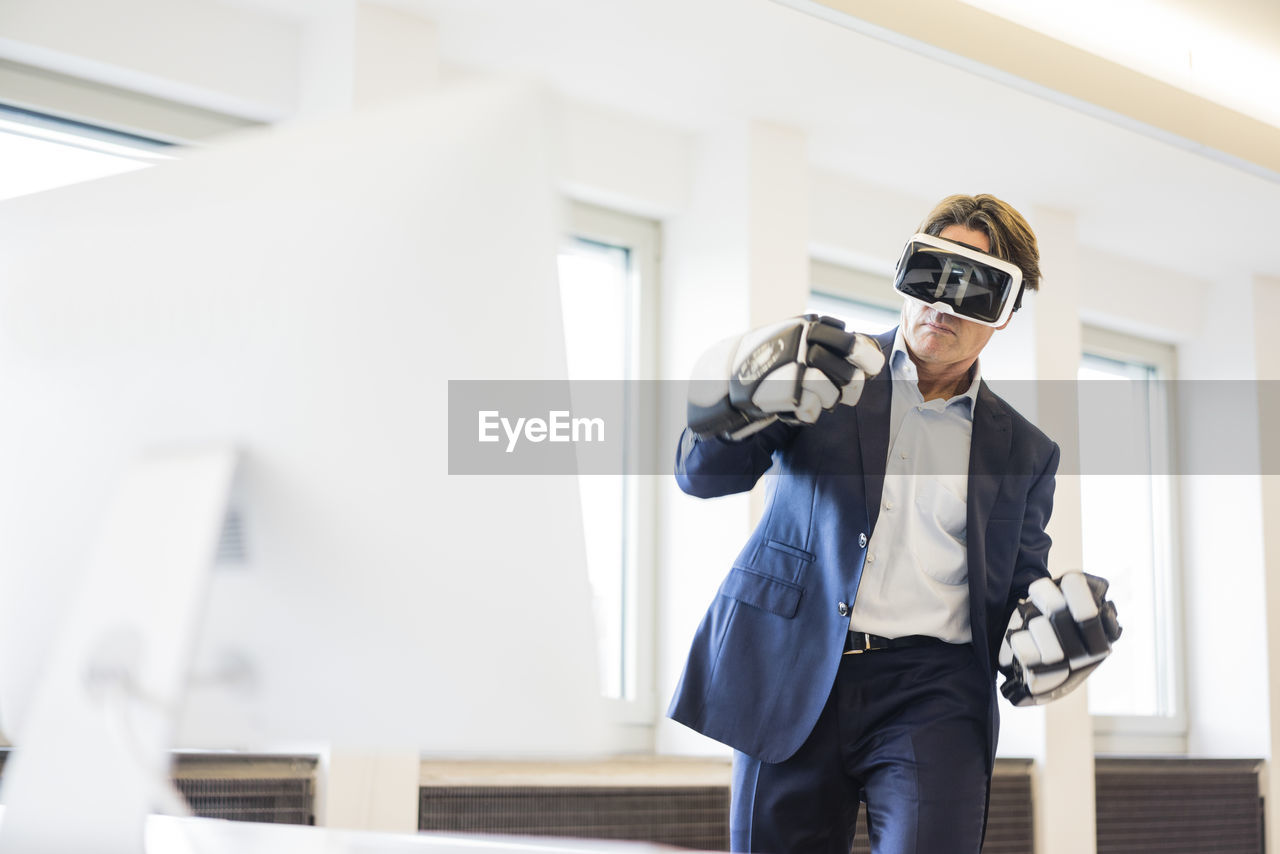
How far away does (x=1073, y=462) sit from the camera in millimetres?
4328

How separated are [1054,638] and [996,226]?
1.88 feet

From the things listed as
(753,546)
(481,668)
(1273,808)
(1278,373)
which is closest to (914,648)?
(753,546)

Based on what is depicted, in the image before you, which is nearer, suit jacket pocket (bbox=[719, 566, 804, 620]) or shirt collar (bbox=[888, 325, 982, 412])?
suit jacket pocket (bbox=[719, 566, 804, 620])

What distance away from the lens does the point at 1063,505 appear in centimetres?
431

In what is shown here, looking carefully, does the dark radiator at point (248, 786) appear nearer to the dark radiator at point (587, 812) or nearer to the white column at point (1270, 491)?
the dark radiator at point (587, 812)

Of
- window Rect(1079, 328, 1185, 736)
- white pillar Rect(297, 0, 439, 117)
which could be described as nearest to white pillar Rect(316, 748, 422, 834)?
white pillar Rect(297, 0, 439, 117)

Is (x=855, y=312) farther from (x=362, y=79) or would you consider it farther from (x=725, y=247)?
(x=362, y=79)

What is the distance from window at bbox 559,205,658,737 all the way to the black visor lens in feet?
6.29

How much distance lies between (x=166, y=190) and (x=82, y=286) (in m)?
0.07

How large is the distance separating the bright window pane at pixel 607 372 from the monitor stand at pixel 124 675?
113 inches

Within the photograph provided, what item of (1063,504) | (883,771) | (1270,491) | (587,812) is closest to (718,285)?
(587,812)

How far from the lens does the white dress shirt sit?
1.60 metres

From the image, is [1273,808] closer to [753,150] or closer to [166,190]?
[753,150]

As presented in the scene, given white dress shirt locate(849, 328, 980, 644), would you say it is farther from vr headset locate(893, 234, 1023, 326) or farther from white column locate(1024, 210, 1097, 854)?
white column locate(1024, 210, 1097, 854)
